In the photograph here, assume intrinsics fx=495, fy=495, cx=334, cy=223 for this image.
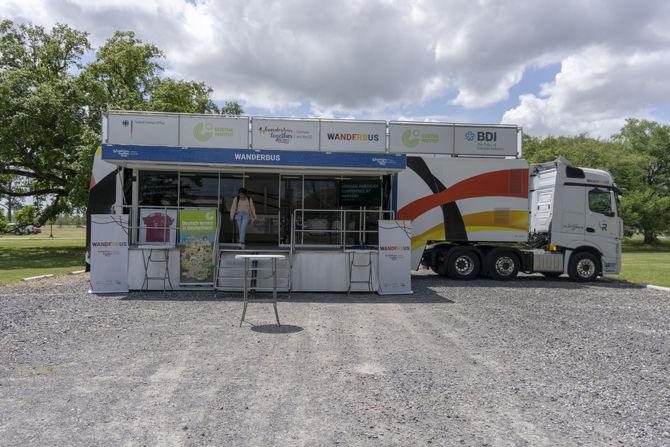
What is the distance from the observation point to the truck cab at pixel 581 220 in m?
15.1

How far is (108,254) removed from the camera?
11.6 m

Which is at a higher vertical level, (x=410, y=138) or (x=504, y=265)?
(x=410, y=138)

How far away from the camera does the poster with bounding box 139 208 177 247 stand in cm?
1227

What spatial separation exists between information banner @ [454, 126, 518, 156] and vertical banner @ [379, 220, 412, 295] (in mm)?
4376

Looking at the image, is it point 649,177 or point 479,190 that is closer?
point 479,190

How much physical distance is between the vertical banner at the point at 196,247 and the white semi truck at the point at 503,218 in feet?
18.6

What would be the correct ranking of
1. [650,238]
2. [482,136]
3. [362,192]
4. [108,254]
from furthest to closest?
[650,238], [482,136], [362,192], [108,254]

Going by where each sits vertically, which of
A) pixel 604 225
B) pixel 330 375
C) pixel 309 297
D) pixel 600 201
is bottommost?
pixel 330 375

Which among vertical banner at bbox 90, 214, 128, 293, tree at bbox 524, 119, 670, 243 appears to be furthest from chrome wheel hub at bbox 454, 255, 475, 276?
tree at bbox 524, 119, 670, 243

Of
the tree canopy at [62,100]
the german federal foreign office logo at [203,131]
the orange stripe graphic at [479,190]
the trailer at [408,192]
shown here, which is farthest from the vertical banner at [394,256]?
the tree canopy at [62,100]

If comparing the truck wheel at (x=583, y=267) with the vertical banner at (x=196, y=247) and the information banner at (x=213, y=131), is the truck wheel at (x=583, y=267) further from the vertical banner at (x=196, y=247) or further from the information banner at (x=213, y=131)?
the vertical banner at (x=196, y=247)

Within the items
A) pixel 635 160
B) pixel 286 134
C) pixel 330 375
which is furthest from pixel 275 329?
pixel 635 160

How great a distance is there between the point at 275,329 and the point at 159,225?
589 cm

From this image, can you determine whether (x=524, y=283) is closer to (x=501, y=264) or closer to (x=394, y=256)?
(x=501, y=264)
